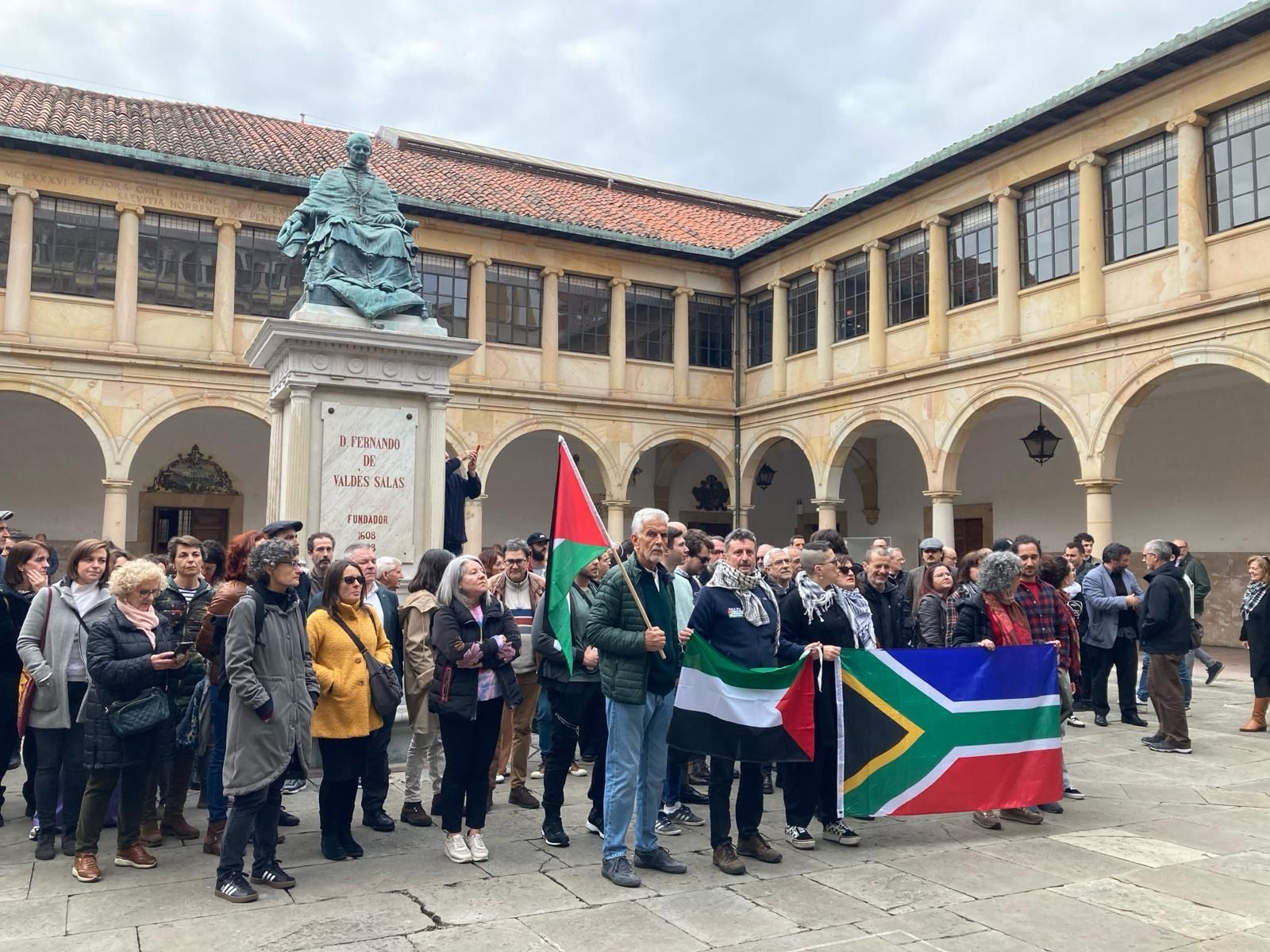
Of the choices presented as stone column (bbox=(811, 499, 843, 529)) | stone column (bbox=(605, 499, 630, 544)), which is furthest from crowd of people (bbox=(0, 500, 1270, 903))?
stone column (bbox=(605, 499, 630, 544))

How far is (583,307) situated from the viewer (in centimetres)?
2056

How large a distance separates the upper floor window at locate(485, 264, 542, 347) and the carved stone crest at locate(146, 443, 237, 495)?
565 cm

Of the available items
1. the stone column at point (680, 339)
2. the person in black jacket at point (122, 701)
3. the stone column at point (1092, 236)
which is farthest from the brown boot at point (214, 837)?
the stone column at point (680, 339)

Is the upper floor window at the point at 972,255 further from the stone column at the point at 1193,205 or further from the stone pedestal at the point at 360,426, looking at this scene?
the stone pedestal at the point at 360,426

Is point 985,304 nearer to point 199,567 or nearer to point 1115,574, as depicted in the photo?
point 1115,574

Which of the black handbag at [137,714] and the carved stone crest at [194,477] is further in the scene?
the carved stone crest at [194,477]

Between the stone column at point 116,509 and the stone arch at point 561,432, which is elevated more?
the stone arch at point 561,432

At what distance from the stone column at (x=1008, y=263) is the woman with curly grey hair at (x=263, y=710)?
13847 millimetres

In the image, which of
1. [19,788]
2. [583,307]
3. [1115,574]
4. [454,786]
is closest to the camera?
[454,786]

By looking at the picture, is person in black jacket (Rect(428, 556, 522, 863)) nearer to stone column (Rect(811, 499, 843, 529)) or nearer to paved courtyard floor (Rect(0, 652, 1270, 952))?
paved courtyard floor (Rect(0, 652, 1270, 952))

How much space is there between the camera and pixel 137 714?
4566mm

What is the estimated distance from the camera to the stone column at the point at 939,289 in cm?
1725

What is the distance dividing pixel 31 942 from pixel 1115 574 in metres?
8.62

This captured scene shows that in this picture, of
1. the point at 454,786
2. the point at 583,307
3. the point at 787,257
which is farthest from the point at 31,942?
the point at 787,257
